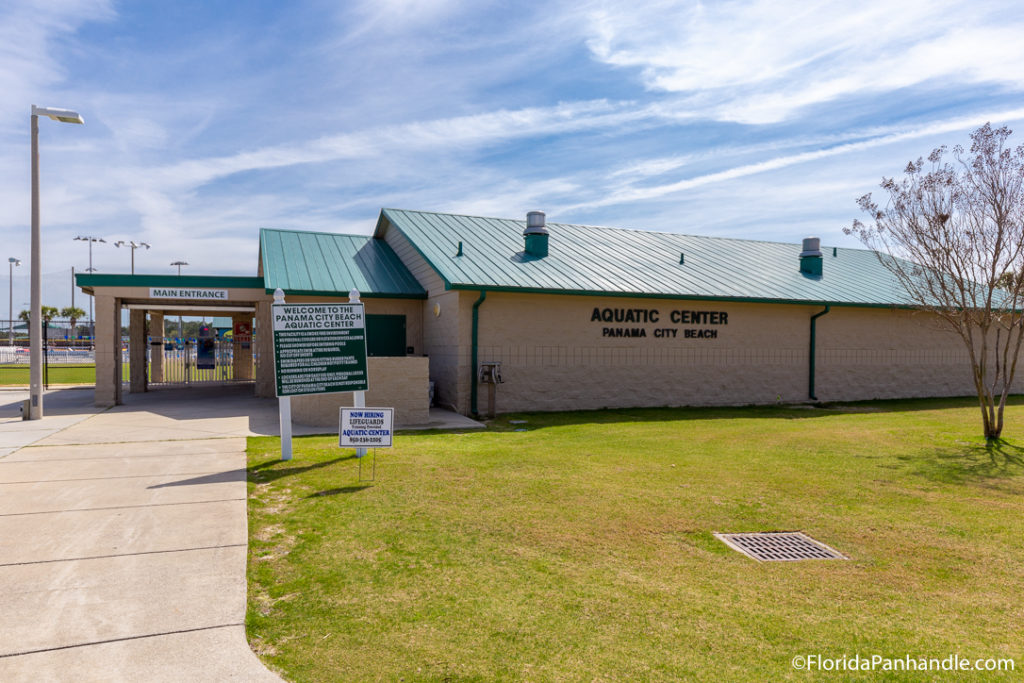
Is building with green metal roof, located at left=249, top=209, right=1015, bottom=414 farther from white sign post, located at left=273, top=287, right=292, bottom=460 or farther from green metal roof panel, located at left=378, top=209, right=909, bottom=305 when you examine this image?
white sign post, located at left=273, top=287, right=292, bottom=460

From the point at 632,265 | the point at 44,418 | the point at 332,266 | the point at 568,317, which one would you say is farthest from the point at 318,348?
the point at 632,265

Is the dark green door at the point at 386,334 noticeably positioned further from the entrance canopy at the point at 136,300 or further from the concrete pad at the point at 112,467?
the concrete pad at the point at 112,467

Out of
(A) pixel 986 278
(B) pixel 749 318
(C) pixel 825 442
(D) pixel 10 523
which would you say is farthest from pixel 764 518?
(B) pixel 749 318

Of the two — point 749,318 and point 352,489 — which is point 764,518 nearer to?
point 352,489

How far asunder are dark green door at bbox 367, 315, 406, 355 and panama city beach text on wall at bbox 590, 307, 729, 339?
17.7ft

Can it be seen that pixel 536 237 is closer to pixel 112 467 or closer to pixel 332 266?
pixel 332 266

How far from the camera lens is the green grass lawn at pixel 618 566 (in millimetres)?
3709

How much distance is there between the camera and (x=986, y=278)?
11.7m

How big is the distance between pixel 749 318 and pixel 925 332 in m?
6.87

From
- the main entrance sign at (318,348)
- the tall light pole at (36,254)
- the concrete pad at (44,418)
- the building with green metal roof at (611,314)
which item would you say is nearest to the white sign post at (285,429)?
the main entrance sign at (318,348)

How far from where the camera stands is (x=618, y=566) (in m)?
5.10

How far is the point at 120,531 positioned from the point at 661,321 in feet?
45.5

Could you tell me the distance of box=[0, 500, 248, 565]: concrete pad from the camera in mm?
5371

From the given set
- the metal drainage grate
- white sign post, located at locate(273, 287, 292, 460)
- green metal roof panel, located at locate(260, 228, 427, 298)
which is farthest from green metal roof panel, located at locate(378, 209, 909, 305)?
the metal drainage grate
